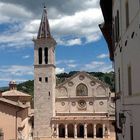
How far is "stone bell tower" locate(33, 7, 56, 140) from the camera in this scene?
6494 cm

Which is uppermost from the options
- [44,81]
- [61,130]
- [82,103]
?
[44,81]

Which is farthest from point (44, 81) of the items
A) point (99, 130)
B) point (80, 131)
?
point (99, 130)

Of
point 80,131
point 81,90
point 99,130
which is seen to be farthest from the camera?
point 81,90

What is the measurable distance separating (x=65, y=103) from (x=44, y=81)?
20.5ft

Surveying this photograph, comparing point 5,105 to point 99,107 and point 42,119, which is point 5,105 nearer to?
point 42,119

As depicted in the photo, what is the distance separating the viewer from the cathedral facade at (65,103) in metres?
65.4

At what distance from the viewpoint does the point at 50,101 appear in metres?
65.6

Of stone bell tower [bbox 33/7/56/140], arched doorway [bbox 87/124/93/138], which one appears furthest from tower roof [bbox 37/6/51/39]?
arched doorway [bbox 87/124/93/138]

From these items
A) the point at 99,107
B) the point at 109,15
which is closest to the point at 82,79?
the point at 99,107

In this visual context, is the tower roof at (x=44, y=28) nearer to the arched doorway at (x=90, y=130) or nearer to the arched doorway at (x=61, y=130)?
the arched doorway at (x=61, y=130)

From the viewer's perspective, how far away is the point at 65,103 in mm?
69938

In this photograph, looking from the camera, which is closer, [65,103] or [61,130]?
[61,130]

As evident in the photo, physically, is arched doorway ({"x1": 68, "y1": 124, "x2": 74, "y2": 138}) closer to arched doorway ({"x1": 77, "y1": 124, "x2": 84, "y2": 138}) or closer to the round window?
arched doorway ({"x1": 77, "y1": 124, "x2": 84, "y2": 138})

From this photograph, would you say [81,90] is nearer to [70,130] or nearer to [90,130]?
[90,130]
